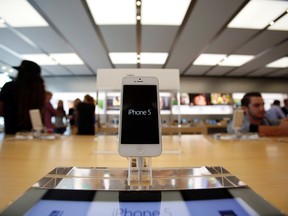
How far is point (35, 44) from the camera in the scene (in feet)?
11.8

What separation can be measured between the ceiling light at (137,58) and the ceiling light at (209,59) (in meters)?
0.84

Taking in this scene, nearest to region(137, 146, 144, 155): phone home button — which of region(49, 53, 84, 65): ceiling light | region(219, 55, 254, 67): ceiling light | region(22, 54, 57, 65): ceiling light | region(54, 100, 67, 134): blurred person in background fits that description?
region(54, 100, 67, 134): blurred person in background

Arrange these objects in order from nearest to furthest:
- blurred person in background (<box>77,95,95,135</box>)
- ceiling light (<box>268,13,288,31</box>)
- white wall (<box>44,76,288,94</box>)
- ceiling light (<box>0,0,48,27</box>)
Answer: blurred person in background (<box>77,95,95,135</box>), ceiling light (<box>0,0,48,27</box>), ceiling light (<box>268,13,288,31</box>), white wall (<box>44,76,288,94</box>)

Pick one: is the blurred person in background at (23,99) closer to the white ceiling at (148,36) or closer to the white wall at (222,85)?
the white ceiling at (148,36)

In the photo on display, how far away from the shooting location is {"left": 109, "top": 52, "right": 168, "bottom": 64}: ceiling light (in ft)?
13.8

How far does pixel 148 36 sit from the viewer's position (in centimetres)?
334

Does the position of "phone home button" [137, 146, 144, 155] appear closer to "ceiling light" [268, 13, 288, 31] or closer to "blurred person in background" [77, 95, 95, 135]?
"blurred person in background" [77, 95, 95, 135]

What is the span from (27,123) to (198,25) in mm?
2658

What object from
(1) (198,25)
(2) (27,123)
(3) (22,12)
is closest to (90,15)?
(3) (22,12)

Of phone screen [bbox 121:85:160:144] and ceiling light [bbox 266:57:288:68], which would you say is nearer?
phone screen [bbox 121:85:160:144]

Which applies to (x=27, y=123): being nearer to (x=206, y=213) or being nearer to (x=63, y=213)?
(x=63, y=213)

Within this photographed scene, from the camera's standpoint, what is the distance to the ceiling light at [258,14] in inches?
96.5

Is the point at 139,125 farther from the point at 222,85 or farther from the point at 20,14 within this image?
the point at 222,85

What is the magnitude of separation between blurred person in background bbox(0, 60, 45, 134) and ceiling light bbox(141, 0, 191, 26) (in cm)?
172
